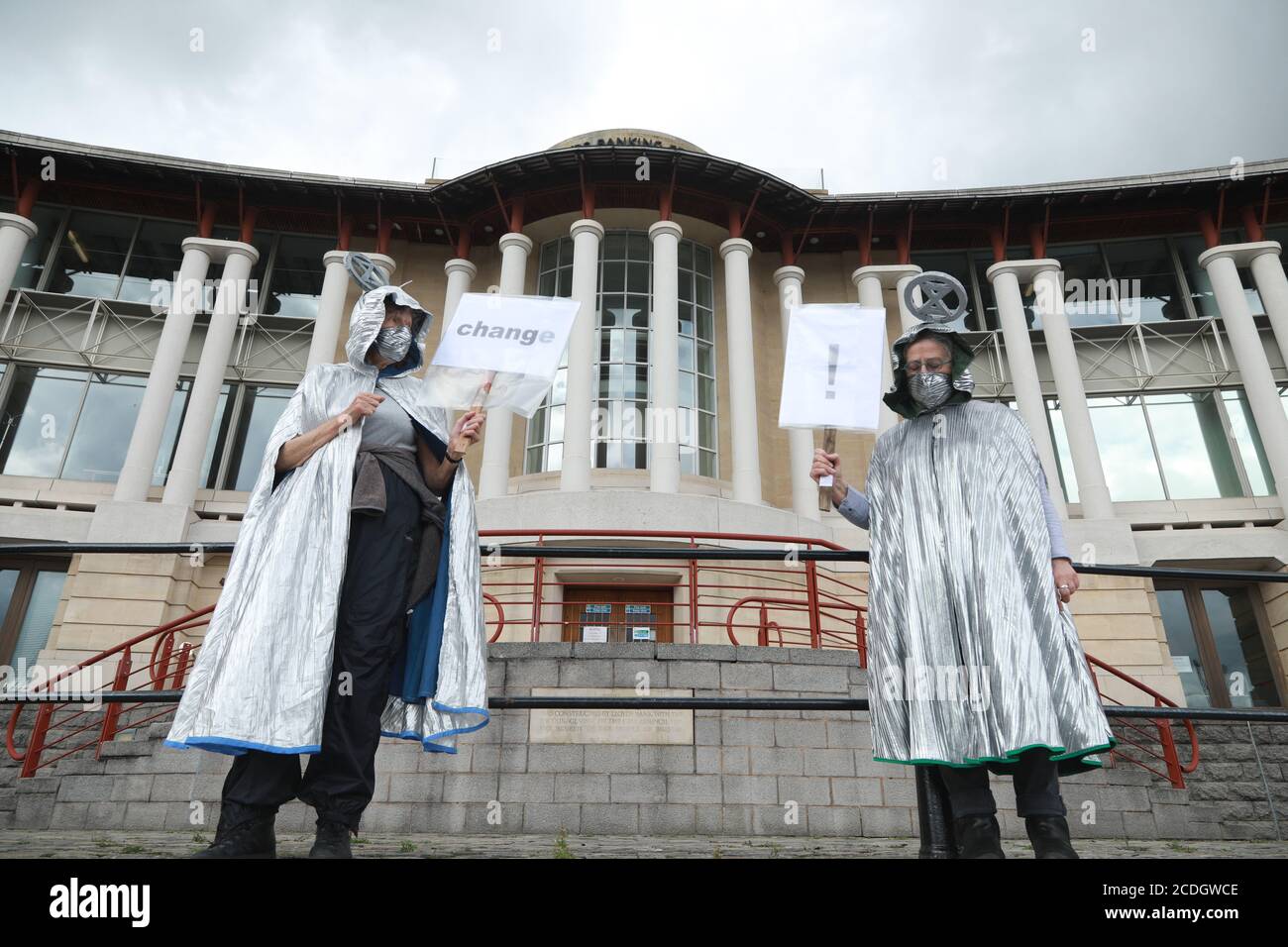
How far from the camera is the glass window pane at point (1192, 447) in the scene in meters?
19.2

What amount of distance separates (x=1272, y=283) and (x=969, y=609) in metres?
22.3

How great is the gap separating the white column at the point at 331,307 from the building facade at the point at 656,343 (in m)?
0.09

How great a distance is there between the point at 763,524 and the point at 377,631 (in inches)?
538

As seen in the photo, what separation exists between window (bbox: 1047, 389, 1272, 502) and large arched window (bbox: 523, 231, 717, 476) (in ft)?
29.9

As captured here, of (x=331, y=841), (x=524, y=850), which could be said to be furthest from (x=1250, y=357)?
(x=331, y=841)

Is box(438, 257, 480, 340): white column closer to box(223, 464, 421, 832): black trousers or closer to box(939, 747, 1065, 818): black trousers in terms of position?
box(223, 464, 421, 832): black trousers

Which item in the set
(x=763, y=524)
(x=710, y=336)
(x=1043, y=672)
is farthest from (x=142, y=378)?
(x=1043, y=672)

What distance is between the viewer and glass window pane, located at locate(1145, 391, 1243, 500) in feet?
→ 62.8

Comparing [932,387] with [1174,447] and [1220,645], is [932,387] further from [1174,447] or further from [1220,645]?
[1174,447]

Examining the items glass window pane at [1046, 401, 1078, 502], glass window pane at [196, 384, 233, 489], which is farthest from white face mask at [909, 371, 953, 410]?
glass window pane at [196, 384, 233, 489]

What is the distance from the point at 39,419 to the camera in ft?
63.7

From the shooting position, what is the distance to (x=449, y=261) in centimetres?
2044

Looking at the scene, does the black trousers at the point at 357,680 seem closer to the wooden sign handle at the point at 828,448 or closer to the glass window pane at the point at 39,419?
the wooden sign handle at the point at 828,448
